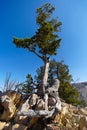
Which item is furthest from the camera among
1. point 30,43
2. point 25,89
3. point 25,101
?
point 25,89

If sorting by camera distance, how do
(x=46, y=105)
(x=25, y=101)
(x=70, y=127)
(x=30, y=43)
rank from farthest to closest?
(x=30, y=43) → (x=25, y=101) → (x=46, y=105) → (x=70, y=127)

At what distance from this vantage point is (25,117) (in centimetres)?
1739

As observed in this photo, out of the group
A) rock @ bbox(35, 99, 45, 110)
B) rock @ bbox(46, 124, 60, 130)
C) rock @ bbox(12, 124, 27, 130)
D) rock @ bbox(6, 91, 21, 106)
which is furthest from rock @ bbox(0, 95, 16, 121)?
rock @ bbox(46, 124, 60, 130)

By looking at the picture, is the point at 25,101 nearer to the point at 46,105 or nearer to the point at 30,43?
the point at 46,105

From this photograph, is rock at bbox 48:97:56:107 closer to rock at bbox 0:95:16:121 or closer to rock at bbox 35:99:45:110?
rock at bbox 35:99:45:110

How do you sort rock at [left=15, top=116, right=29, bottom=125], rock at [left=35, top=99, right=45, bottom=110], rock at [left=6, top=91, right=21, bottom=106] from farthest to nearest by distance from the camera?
rock at [left=6, top=91, right=21, bottom=106]
rock at [left=35, top=99, right=45, bottom=110]
rock at [left=15, top=116, right=29, bottom=125]

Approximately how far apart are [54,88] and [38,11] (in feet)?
26.2

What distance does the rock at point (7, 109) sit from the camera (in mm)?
17953

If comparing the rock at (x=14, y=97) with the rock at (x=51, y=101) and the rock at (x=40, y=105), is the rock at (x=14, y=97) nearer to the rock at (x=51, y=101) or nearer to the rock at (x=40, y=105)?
the rock at (x=40, y=105)

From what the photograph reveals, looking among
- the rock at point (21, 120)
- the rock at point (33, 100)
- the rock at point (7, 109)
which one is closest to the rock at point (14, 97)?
the rock at point (7, 109)

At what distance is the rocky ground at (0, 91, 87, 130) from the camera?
16.7 meters

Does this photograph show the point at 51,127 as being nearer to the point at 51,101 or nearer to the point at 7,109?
the point at 51,101

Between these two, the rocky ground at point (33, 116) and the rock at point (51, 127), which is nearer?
the rock at point (51, 127)

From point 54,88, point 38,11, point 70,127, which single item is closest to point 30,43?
point 38,11
